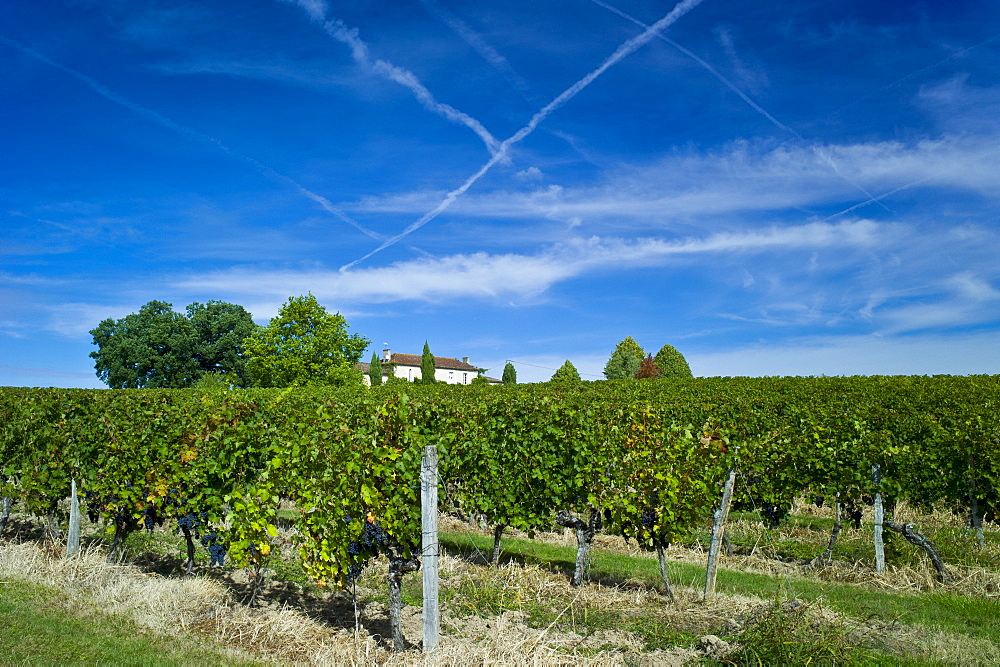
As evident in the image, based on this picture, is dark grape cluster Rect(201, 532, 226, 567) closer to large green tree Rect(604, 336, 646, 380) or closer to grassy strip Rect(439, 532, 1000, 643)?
grassy strip Rect(439, 532, 1000, 643)

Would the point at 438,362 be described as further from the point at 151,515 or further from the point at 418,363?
the point at 151,515

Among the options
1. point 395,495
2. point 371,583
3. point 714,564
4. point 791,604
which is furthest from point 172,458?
point 791,604

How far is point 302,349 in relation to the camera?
41.3 m

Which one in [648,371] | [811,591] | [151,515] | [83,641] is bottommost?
[811,591]

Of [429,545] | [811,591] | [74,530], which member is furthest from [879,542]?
[74,530]

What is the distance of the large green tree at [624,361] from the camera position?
2532 inches

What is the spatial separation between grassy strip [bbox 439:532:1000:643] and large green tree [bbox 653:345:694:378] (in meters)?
45.4

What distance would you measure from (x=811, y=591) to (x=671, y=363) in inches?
1868

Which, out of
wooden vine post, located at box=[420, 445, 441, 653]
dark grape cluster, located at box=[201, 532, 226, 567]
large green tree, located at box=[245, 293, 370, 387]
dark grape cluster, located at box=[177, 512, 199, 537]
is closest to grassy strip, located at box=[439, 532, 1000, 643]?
wooden vine post, located at box=[420, 445, 441, 653]

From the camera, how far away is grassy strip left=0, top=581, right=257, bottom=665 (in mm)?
5059

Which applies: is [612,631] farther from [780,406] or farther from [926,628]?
[780,406]

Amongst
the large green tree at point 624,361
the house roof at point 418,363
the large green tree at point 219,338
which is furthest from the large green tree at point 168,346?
the large green tree at point 624,361

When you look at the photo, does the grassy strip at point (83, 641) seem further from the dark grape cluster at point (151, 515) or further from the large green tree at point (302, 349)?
the large green tree at point (302, 349)

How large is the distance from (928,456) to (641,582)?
512 centimetres
